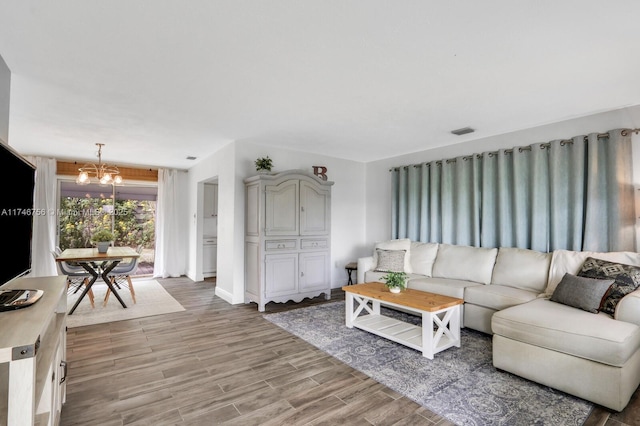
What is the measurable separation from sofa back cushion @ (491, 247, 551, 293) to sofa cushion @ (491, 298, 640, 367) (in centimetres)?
77

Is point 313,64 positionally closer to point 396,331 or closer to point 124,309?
point 396,331

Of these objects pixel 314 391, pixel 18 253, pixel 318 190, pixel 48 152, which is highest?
pixel 48 152

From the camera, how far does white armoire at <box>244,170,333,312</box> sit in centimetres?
444

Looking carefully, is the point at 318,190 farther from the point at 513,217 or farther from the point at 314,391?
the point at 314,391

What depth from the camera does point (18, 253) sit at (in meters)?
1.78

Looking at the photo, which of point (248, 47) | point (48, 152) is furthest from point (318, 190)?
point (48, 152)

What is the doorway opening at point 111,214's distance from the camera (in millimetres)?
6176

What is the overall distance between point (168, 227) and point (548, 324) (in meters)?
6.67

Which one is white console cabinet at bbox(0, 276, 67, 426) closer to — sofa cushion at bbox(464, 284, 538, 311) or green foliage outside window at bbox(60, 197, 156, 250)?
sofa cushion at bbox(464, 284, 538, 311)

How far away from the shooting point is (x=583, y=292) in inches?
107

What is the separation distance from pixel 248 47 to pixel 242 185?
2760 mm

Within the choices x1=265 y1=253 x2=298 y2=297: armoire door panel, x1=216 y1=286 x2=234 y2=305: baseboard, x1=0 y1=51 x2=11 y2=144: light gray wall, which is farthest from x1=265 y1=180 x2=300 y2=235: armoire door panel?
x1=0 y1=51 x2=11 y2=144: light gray wall

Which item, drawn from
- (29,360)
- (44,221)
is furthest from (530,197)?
(44,221)

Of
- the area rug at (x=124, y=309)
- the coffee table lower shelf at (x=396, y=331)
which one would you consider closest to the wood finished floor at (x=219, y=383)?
the area rug at (x=124, y=309)
